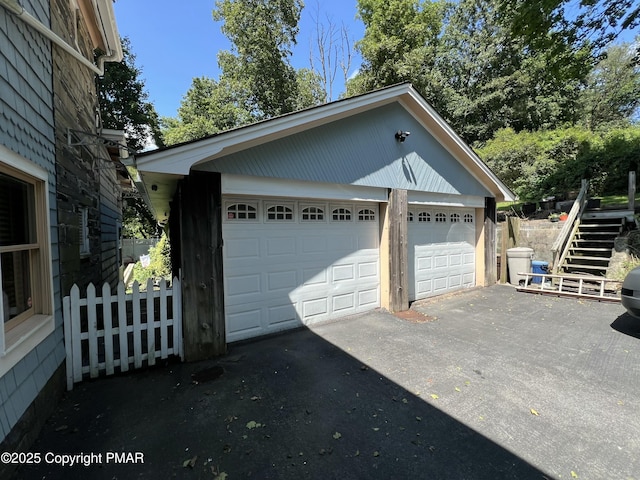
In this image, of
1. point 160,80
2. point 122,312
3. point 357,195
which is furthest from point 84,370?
point 160,80

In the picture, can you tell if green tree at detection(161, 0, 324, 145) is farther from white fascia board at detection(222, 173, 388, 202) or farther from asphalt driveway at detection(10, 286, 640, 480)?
asphalt driveway at detection(10, 286, 640, 480)

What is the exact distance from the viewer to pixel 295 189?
201 inches

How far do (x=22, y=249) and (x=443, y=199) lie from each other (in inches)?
301

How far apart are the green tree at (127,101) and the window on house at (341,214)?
15222 millimetres

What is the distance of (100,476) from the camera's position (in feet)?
7.40

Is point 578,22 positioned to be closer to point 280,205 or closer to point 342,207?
point 342,207

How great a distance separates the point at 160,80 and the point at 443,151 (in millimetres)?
14828

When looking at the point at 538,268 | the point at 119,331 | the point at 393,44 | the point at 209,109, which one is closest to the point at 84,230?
the point at 119,331

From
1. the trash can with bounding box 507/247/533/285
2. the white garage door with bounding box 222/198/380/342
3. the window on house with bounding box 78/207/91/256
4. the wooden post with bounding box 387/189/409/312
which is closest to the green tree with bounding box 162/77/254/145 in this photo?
the window on house with bounding box 78/207/91/256

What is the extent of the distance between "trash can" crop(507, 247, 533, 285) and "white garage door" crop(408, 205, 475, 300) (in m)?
1.30

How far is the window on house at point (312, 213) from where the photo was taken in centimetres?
552

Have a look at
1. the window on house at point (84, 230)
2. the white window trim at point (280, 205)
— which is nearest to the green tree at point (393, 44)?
the white window trim at point (280, 205)

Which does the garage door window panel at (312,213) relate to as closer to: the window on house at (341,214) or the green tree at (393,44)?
the window on house at (341,214)

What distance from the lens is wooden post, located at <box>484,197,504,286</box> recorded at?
859cm
